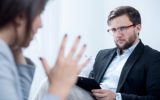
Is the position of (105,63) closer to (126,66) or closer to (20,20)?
(126,66)

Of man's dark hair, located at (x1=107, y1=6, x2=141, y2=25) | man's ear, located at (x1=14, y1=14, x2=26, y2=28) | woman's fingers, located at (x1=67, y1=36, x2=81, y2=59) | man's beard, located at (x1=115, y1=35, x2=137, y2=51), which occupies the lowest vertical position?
man's beard, located at (x1=115, y1=35, x2=137, y2=51)

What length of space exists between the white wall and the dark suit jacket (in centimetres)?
44

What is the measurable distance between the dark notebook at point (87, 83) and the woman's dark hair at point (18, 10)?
80cm

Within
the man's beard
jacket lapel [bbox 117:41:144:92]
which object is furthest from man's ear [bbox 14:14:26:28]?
the man's beard

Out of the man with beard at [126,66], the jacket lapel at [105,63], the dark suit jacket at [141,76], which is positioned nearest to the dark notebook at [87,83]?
the man with beard at [126,66]

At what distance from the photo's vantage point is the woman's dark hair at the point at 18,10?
2.21 ft

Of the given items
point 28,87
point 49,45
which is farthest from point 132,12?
point 28,87

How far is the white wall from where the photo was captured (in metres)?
2.37

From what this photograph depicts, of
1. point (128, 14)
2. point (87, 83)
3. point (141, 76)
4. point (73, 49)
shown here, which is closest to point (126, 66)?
point (141, 76)

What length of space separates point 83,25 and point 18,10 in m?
1.75

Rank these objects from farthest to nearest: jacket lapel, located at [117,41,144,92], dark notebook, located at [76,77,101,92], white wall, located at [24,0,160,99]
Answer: white wall, located at [24,0,160,99] → jacket lapel, located at [117,41,144,92] → dark notebook, located at [76,77,101,92]

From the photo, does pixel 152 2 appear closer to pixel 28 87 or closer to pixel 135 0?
pixel 135 0

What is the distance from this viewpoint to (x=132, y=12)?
2.13 metres

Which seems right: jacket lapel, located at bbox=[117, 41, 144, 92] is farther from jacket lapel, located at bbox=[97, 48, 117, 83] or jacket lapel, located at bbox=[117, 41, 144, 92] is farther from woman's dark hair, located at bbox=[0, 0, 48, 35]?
woman's dark hair, located at bbox=[0, 0, 48, 35]
